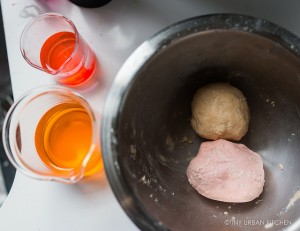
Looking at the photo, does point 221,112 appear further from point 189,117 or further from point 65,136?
point 65,136

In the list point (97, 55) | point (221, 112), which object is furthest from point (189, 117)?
point (97, 55)

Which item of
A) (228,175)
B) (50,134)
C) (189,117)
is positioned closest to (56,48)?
(50,134)

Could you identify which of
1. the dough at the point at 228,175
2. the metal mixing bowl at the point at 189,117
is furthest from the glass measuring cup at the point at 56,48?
the dough at the point at 228,175

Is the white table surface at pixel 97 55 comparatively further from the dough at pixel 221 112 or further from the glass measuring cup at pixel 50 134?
the dough at pixel 221 112

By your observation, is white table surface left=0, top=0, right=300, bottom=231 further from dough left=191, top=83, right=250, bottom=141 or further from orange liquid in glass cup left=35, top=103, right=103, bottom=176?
dough left=191, top=83, right=250, bottom=141

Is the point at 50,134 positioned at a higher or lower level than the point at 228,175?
lower
